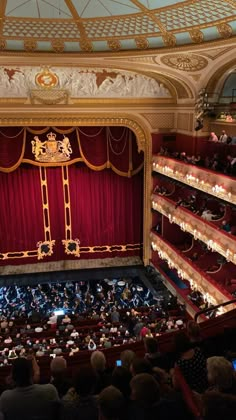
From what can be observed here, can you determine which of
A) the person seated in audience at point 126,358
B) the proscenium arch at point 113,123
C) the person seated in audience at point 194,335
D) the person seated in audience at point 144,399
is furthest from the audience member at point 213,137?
the person seated in audience at point 144,399

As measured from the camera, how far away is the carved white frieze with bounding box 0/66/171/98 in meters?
11.2

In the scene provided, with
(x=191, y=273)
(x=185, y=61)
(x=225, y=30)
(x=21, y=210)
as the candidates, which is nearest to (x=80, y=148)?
(x=21, y=210)

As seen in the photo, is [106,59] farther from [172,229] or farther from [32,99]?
[172,229]

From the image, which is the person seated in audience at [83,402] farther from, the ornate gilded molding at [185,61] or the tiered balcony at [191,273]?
the ornate gilded molding at [185,61]

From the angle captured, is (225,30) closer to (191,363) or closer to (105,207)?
(191,363)

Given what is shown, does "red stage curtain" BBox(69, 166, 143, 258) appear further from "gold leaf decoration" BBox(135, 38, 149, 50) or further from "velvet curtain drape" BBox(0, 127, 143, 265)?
"gold leaf decoration" BBox(135, 38, 149, 50)

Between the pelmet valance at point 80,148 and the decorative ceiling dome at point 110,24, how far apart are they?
5712 mm

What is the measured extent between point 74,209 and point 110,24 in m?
8.68

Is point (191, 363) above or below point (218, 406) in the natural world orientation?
below

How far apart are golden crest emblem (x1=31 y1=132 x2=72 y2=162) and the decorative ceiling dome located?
5.84m

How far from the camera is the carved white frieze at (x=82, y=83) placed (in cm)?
1118

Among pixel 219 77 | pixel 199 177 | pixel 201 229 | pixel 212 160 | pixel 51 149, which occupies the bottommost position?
pixel 201 229

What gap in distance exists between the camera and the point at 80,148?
13633 mm

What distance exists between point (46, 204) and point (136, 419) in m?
12.9
